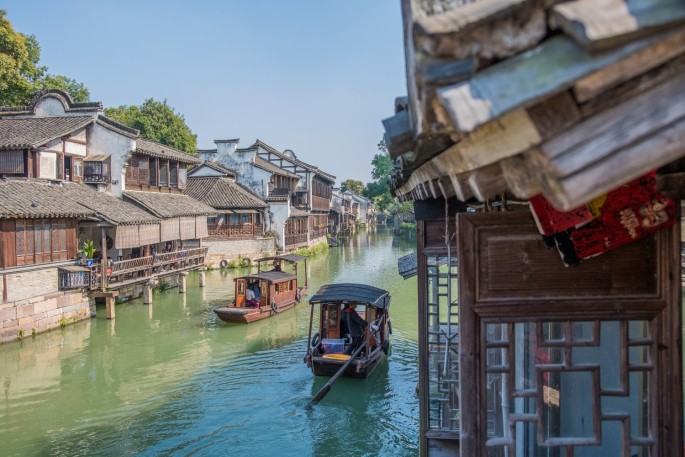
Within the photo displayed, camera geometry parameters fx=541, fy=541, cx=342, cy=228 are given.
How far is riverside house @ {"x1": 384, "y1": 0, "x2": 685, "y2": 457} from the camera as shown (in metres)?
1.33

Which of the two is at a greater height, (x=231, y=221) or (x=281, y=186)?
(x=281, y=186)

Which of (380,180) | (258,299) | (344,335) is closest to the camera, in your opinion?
(344,335)

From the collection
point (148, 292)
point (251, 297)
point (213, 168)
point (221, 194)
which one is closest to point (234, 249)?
point (221, 194)

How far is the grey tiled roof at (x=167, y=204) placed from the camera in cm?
2222

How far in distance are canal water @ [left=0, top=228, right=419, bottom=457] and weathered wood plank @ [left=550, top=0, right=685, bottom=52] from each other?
8.87 m

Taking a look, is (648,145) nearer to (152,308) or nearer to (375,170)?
(152,308)

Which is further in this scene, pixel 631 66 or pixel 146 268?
pixel 146 268

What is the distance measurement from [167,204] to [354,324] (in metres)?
14.7

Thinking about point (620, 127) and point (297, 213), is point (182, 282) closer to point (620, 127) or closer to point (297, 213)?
point (297, 213)

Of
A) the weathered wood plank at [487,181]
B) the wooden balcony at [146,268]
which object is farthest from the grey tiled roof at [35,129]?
the weathered wood plank at [487,181]

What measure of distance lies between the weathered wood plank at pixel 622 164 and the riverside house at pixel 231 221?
2990 centimetres

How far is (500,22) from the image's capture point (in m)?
1.36

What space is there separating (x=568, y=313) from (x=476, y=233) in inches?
22.7

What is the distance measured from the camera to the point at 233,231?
3222cm
